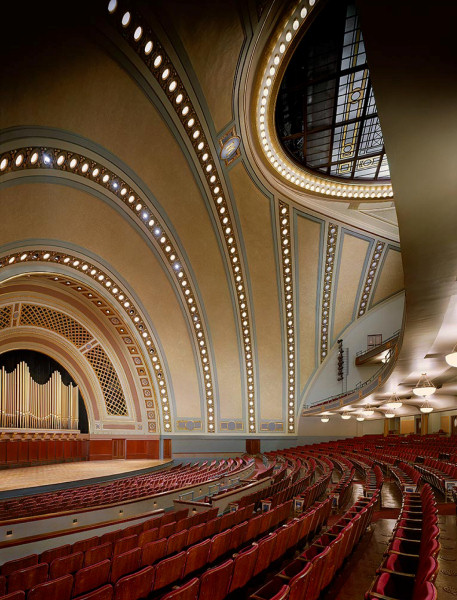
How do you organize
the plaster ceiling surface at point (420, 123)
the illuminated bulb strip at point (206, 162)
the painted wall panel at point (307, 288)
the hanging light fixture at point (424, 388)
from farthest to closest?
the painted wall panel at point (307, 288) < the hanging light fixture at point (424, 388) < the illuminated bulb strip at point (206, 162) < the plaster ceiling surface at point (420, 123)

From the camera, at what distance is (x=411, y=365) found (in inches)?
415

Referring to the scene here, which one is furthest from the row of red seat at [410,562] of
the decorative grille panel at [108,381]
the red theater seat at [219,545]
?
the decorative grille panel at [108,381]

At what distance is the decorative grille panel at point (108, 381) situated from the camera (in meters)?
18.6

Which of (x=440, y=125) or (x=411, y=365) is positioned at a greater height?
(x=440, y=125)

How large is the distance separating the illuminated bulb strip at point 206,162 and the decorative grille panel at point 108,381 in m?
3.90

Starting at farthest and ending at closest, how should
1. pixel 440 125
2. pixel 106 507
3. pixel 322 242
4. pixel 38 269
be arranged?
pixel 322 242 → pixel 38 269 → pixel 106 507 → pixel 440 125

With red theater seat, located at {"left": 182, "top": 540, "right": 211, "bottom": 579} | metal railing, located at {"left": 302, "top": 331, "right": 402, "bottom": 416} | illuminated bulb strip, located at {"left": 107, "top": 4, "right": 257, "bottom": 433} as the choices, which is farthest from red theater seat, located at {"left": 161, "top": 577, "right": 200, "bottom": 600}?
illuminated bulb strip, located at {"left": 107, "top": 4, "right": 257, "bottom": 433}

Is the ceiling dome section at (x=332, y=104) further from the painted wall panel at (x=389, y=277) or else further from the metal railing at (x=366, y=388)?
the metal railing at (x=366, y=388)

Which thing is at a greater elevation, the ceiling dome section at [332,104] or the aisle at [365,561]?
the ceiling dome section at [332,104]

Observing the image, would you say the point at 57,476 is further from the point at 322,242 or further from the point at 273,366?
the point at 322,242

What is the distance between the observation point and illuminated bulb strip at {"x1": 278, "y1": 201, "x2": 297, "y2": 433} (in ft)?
54.7

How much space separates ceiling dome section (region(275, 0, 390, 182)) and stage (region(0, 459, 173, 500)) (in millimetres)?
11868

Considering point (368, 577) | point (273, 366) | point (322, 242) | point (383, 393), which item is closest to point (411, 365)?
point (383, 393)

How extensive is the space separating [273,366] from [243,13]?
1375 centimetres
